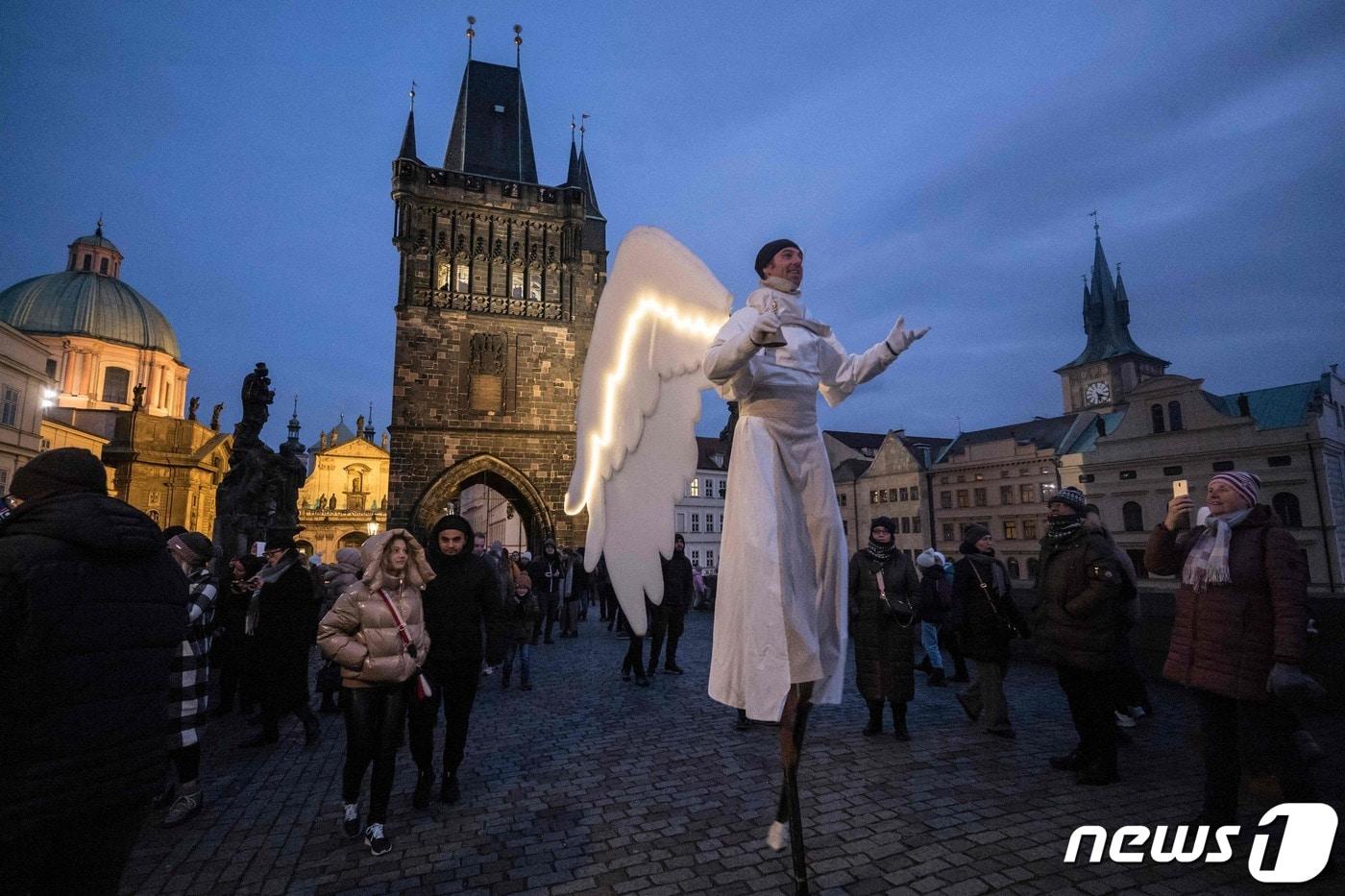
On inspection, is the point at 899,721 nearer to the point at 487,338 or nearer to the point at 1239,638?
the point at 1239,638

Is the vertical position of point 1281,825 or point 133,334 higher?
point 133,334

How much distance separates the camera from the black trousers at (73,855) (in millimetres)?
1685

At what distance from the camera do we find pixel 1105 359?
56.6m

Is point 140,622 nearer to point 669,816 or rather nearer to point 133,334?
point 669,816

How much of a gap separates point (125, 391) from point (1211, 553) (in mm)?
59769

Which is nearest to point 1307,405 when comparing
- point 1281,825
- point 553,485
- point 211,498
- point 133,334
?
point 553,485

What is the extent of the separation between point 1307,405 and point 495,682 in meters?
37.6

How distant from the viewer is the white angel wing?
293cm

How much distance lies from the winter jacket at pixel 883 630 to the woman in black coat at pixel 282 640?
479cm

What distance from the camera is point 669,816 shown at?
3.65 metres

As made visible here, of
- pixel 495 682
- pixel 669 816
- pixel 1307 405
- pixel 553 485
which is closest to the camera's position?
pixel 669 816

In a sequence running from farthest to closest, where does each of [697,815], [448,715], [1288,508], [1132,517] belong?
[1132,517] < [1288,508] < [448,715] < [697,815]

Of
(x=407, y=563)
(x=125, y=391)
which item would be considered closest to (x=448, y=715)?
(x=407, y=563)

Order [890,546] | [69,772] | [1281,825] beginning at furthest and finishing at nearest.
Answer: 1. [890,546]
2. [1281,825]
3. [69,772]
